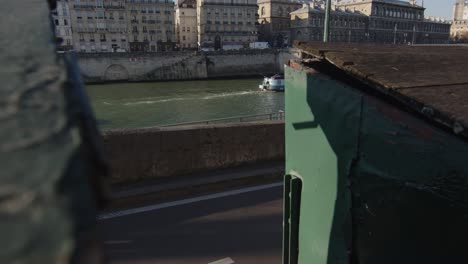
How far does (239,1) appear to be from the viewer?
76875mm

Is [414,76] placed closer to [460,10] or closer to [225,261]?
[225,261]

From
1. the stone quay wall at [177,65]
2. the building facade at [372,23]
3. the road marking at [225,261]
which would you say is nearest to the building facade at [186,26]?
the stone quay wall at [177,65]

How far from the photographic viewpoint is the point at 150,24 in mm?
68375

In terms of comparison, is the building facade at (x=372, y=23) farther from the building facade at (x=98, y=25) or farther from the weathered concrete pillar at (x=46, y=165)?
the weathered concrete pillar at (x=46, y=165)

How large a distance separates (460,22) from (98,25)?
388ft

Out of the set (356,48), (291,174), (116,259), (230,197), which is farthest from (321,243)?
(230,197)

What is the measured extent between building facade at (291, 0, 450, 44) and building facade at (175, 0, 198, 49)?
75.6ft

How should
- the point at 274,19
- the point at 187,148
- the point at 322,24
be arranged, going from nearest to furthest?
1. the point at 187,148
2. the point at 322,24
3. the point at 274,19

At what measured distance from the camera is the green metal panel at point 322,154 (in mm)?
2232

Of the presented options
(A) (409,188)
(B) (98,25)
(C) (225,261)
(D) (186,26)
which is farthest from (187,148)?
(D) (186,26)

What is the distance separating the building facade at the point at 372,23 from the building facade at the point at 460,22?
16639 millimetres

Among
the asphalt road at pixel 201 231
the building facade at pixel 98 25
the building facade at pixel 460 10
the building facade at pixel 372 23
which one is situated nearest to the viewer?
the asphalt road at pixel 201 231

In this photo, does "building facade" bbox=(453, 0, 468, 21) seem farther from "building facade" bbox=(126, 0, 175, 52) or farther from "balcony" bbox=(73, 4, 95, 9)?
"balcony" bbox=(73, 4, 95, 9)

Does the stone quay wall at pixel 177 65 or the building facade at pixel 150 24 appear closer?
the stone quay wall at pixel 177 65
